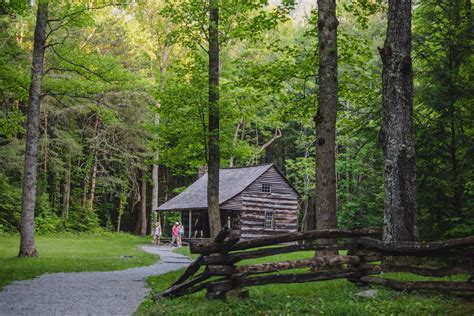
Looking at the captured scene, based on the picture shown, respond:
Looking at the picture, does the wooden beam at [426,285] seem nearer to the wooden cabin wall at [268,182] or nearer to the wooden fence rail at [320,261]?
the wooden fence rail at [320,261]

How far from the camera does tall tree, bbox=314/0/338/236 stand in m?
12.1

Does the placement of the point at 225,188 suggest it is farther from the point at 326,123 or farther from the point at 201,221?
the point at 326,123

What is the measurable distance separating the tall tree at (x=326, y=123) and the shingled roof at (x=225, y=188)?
23.5 metres

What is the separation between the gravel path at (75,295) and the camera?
9.24 metres

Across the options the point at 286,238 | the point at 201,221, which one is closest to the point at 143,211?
the point at 201,221

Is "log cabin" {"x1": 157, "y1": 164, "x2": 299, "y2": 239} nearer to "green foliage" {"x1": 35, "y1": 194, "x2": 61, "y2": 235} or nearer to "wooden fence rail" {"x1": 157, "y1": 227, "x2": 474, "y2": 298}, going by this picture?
"green foliage" {"x1": 35, "y1": 194, "x2": 61, "y2": 235}

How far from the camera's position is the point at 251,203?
123 feet

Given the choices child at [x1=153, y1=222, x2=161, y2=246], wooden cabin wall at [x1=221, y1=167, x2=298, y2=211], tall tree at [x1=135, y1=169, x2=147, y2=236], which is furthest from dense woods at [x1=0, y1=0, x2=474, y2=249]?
tall tree at [x1=135, y1=169, x2=147, y2=236]

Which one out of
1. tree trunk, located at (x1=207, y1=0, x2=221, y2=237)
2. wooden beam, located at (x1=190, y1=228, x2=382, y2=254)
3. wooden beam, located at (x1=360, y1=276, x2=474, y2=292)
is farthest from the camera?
tree trunk, located at (x1=207, y1=0, x2=221, y2=237)

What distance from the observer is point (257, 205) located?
123 ft

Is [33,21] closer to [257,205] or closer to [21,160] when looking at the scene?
[21,160]

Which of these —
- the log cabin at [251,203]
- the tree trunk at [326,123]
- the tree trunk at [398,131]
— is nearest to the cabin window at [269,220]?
the log cabin at [251,203]

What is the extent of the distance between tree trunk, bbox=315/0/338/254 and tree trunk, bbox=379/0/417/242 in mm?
1461

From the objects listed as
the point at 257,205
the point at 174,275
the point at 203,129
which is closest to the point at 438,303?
the point at 174,275
